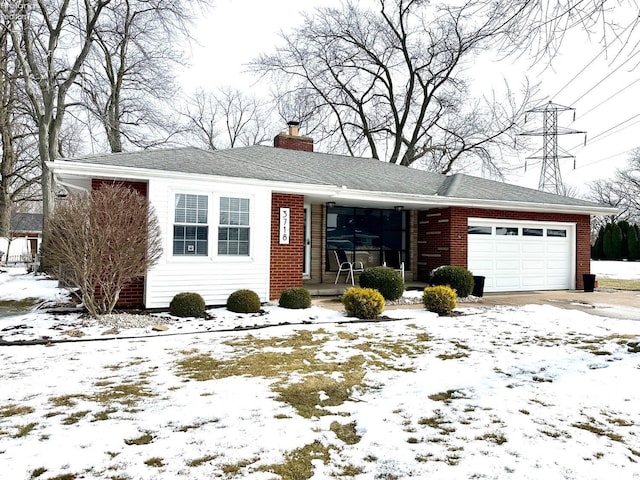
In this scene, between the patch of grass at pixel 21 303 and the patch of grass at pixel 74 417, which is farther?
the patch of grass at pixel 21 303

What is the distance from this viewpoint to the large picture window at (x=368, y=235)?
494 inches

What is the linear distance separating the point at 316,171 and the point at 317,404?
919cm

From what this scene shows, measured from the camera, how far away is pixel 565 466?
2703 millimetres

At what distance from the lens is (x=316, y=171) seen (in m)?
12.3

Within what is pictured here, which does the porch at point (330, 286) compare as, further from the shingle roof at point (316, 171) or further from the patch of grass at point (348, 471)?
the patch of grass at point (348, 471)

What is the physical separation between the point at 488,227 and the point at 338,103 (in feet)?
51.6

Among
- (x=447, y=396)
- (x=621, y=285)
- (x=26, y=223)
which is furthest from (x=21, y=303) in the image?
(x=26, y=223)

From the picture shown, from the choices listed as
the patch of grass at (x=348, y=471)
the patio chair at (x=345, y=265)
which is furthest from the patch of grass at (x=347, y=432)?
the patio chair at (x=345, y=265)

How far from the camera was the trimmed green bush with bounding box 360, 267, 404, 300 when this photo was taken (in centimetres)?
989

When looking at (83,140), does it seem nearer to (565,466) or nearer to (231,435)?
(231,435)

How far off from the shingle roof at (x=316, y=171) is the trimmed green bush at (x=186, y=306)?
2.50m

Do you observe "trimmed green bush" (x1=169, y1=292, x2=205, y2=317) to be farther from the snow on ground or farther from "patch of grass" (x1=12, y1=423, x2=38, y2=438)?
the snow on ground

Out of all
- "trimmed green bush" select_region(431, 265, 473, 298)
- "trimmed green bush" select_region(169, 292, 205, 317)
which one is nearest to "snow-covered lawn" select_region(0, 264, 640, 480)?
"trimmed green bush" select_region(169, 292, 205, 317)

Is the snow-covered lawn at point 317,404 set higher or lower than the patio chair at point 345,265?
lower
